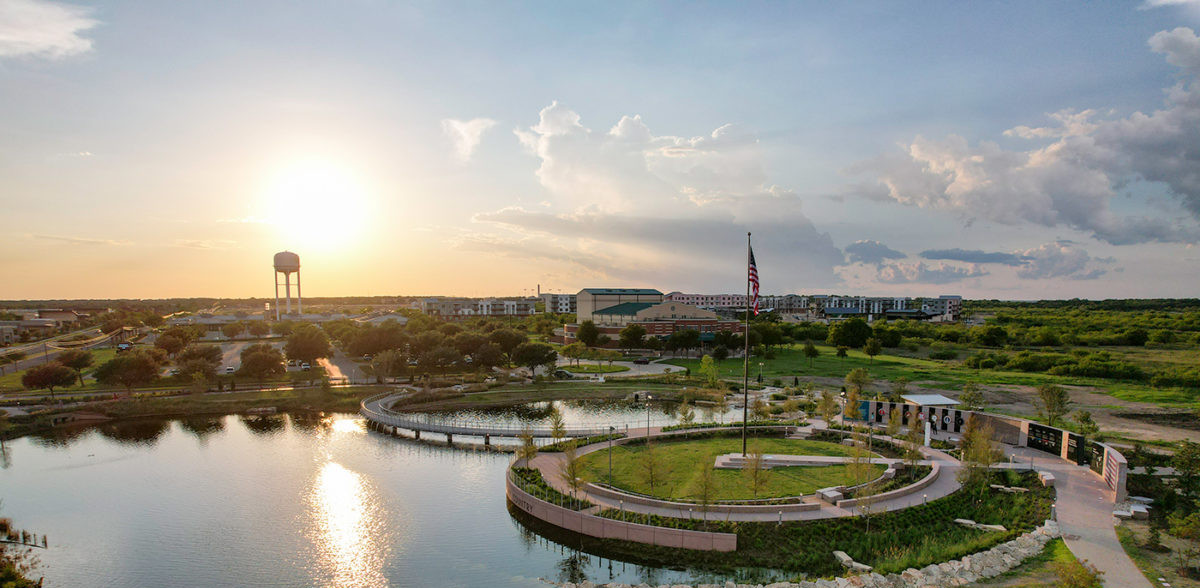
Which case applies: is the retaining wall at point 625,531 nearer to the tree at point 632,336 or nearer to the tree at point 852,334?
the tree at point 632,336

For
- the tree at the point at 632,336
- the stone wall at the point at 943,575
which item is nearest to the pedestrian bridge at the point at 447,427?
the stone wall at the point at 943,575

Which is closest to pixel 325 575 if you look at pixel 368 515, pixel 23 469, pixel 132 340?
pixel 368 515

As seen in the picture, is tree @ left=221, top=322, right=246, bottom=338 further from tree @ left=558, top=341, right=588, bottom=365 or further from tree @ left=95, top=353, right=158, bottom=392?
tree @ left=558, top=341, right=588, bottom=365

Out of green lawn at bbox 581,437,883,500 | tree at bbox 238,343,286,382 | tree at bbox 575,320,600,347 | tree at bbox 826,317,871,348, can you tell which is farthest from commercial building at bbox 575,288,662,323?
green lawn at bbox 581,437,883,500

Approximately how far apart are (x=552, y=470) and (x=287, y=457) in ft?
67.4

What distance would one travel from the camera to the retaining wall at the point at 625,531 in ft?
80.2

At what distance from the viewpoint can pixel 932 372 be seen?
73.9m

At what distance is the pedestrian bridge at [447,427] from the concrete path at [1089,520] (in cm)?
2570

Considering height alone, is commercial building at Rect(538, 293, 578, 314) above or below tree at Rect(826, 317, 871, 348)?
above

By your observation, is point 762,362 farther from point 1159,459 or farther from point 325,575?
point 325,575

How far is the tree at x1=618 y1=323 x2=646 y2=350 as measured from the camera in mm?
93625

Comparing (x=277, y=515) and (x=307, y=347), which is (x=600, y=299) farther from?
(x=277, y=515)

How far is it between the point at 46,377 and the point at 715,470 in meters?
67.3

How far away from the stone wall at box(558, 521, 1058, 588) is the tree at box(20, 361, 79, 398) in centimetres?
6537
